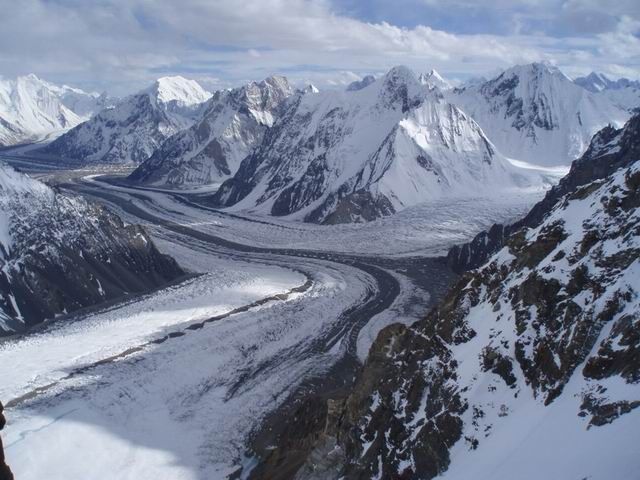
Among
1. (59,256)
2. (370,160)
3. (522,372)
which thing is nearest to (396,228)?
(370,160)

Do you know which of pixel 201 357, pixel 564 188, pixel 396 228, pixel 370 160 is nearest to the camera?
pixel 201 357

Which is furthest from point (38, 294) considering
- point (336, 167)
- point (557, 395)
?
point (336, 167)

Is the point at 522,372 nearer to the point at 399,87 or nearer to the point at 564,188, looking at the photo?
the point at 564,188

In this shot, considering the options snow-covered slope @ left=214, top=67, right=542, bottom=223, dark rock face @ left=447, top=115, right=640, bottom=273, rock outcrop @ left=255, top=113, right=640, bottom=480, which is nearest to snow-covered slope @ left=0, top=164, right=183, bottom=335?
rock outcrop @ left=255, top=113, right=640, bottom=480

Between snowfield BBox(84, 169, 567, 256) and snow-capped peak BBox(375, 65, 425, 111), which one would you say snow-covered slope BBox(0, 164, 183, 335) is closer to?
snowfield BBox(84, 169, 567, 256)

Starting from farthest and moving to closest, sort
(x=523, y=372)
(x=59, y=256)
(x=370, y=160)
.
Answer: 1. (x=370, y=160)
2. (x=59, y=256)
3. (x=523, y=372)

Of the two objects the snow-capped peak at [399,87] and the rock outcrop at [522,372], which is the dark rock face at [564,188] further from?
the snow-capped peak at [399,87]
